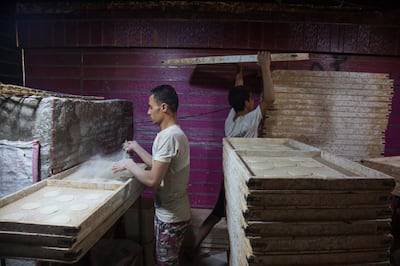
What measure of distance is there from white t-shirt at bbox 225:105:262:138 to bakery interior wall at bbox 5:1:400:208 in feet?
2.77

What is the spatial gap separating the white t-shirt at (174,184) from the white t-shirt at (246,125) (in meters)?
1.21

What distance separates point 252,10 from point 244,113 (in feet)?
5.89

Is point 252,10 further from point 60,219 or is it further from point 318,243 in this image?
point 60,219

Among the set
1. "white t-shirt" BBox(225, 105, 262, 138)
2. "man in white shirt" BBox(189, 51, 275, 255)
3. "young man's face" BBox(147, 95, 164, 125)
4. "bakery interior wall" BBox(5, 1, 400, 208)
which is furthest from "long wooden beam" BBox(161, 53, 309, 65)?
"young man's face" BBox(147, 95, 164, 125)

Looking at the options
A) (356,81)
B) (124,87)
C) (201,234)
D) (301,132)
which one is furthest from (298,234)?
(124,87)

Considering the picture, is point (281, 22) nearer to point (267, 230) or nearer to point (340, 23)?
point (340, 23)

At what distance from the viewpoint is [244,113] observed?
140 inches

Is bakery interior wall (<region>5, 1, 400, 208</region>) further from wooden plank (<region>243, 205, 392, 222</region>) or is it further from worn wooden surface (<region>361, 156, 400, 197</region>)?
wooden plank (<region>243, 205, 392, 222</region>)

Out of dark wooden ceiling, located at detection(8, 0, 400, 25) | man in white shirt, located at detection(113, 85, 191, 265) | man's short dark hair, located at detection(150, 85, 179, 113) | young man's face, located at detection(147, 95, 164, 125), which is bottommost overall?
man in white shirt, located at detection(113, 85, 191, 265)

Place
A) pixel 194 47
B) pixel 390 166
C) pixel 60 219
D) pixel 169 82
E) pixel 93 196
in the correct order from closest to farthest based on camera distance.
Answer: pixel 60 219
pixel 93 196
pixel 390 166
pixel 194 47
pixel 169 82

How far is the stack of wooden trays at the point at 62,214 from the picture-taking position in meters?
1.45

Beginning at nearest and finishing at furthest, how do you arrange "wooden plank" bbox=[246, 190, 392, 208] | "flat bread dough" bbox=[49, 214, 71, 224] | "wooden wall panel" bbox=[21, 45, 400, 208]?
"wooden plank" bbox=[246, 190, 392, 208] → "flat bread dough" bbox=[49, 214, 71, 224] → "wooden wall panel" bbox=[21, 45, 400, 208]

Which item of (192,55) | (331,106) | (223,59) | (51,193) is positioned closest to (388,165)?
(331,106)

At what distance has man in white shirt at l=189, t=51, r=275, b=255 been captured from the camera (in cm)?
334
